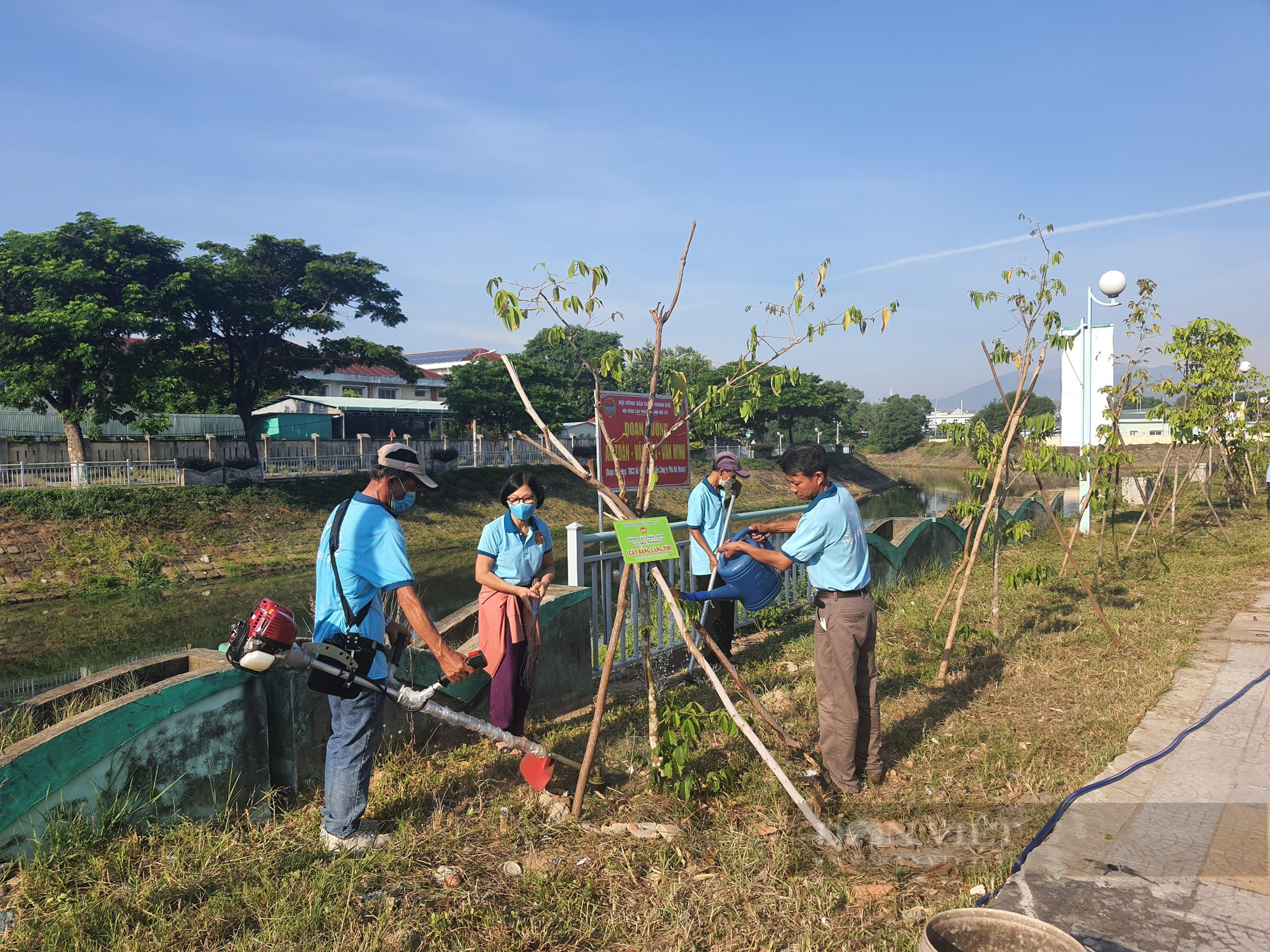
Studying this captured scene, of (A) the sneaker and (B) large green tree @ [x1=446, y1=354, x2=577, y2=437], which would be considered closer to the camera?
(A) the sneaker

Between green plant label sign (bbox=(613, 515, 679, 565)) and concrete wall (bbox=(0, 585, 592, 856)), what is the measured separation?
4.69 ft

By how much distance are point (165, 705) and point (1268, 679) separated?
6435mm

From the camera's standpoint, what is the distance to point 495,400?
32844 mm

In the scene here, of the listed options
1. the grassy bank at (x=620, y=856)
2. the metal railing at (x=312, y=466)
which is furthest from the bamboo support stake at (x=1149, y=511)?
the metal railing at (x=312, y=466)

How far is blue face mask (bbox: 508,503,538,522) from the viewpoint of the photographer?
429 cm

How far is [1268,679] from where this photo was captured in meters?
5.49

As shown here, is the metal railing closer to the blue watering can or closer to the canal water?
the canal water

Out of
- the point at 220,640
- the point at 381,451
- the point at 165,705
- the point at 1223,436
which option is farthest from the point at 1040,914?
the point at 1223,436

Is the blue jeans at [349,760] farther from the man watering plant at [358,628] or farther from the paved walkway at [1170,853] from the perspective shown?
the paved walkway at [1170,853]

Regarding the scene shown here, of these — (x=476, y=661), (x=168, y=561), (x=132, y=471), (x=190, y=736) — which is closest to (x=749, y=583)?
(x=476, y=661)

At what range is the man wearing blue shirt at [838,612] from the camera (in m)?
3.95

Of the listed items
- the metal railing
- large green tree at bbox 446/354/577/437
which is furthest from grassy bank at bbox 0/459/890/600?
large green tree at bbox 446/354/577/437

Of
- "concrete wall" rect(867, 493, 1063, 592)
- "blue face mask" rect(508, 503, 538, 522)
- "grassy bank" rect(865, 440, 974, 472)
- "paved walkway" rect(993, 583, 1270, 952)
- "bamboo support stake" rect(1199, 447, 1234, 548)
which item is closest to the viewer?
"paved walkway" rect(993, 583, 1270, 952)

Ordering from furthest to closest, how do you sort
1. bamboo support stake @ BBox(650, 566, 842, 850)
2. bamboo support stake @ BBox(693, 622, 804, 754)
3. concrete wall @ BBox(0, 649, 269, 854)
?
bamboo support stake @ BBox(693, 622, 804, 754)
bamboo support stake @ BBox(650, 566, 842, 850)
concrete wall @ BBox(0, 649, 269, 854)
